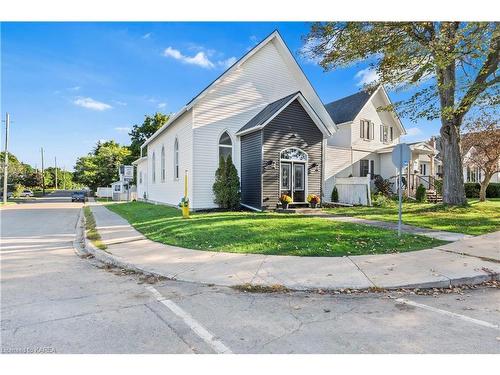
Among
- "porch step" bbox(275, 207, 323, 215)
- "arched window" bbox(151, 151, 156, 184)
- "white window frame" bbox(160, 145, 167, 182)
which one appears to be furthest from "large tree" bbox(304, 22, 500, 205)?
"arched window" bbox(151, 151, 156, 184)

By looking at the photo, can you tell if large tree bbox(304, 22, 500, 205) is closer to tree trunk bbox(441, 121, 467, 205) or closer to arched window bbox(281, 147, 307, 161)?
tree trunk bbox(441, 121, 467, 205)

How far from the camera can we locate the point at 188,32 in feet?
16.6

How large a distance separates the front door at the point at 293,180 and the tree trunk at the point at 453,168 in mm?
6672

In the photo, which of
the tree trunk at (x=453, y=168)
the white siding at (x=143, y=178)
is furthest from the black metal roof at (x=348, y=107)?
the white siding at (x=143, y=178)

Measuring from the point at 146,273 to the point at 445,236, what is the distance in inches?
299

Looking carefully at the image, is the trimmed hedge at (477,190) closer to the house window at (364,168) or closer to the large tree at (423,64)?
the house window at (364,168)

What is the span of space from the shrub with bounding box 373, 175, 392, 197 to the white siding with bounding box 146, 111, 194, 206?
43.5ft

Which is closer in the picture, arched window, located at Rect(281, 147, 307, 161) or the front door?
arched window, located at Rect(281, 147, 307, 161)

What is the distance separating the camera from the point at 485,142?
20172 millimetres

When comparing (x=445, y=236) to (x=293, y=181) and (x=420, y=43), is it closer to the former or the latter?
(x=293, y=181)

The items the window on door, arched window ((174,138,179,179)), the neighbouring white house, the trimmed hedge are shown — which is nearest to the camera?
the neighbouring white house

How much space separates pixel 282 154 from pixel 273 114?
6.16 feet

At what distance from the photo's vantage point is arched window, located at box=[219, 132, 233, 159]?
15.7 metres

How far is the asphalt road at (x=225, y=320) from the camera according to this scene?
3.06 meters
